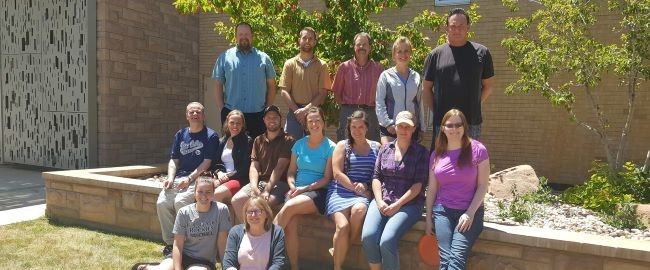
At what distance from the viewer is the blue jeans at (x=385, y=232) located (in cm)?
365

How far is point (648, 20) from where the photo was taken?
5.77 metres

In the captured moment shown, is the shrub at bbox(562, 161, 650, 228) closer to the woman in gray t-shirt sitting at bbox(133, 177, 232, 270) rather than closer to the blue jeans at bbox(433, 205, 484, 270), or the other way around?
the blue jeans at bbox(433, 205, 484, 270)

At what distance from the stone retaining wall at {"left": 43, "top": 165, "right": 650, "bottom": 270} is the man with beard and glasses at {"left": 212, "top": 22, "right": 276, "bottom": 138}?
1.11 metres

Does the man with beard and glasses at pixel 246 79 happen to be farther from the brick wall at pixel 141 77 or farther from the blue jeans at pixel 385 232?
the brick wall at pixel 141 77

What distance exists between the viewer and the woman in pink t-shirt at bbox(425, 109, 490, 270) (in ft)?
11.5

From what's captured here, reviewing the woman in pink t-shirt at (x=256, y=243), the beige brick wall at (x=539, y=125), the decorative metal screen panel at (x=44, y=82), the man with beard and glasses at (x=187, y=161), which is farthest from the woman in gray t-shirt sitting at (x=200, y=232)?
the beige brick wall at (x=539, y=125)

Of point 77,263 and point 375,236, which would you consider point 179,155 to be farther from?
point 375,236

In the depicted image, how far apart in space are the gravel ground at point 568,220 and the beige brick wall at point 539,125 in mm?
3300

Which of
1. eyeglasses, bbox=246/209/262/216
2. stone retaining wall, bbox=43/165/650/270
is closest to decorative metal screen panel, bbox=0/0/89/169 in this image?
stone retaining wall, bbox=43/165/650/270

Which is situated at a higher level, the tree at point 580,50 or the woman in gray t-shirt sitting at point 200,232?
the tree at point 580,50

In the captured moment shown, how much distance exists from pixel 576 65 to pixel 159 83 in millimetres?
7179

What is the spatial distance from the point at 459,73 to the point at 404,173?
2.92 ft

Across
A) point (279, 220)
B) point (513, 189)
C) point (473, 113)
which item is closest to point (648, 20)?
point (513, 189)

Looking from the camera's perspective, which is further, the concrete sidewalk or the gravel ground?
the concrete sidewalk
